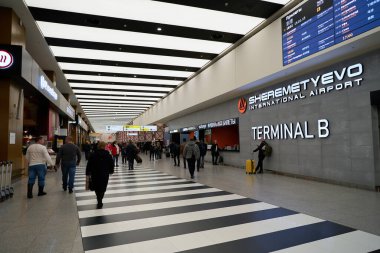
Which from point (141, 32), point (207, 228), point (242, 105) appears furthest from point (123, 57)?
point (207, 228)

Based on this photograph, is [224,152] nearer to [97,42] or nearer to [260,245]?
[97,42]

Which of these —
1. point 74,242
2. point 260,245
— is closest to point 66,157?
point 74,242

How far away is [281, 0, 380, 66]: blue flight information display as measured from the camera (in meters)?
6.39

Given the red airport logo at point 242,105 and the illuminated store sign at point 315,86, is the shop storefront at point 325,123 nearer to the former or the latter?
the illuminated store sign at point 315,86

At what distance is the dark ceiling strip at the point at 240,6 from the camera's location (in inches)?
344

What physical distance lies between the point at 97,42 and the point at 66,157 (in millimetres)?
6328

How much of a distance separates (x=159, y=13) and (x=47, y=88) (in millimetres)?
6602

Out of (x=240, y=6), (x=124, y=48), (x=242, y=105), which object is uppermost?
(x=240, y=6)

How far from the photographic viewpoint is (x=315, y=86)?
9.07 m

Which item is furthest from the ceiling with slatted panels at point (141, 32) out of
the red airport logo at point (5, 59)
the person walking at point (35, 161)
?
the person walking at point (35, 161)

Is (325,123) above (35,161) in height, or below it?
above

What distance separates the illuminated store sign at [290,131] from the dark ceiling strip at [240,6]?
4.16 metres

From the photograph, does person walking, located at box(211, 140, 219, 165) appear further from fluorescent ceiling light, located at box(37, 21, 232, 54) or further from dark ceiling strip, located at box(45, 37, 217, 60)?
fluorescent ceiling light, located at box(37, 21, 232, 54)

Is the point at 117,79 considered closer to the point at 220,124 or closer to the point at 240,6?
the point at 220,124
